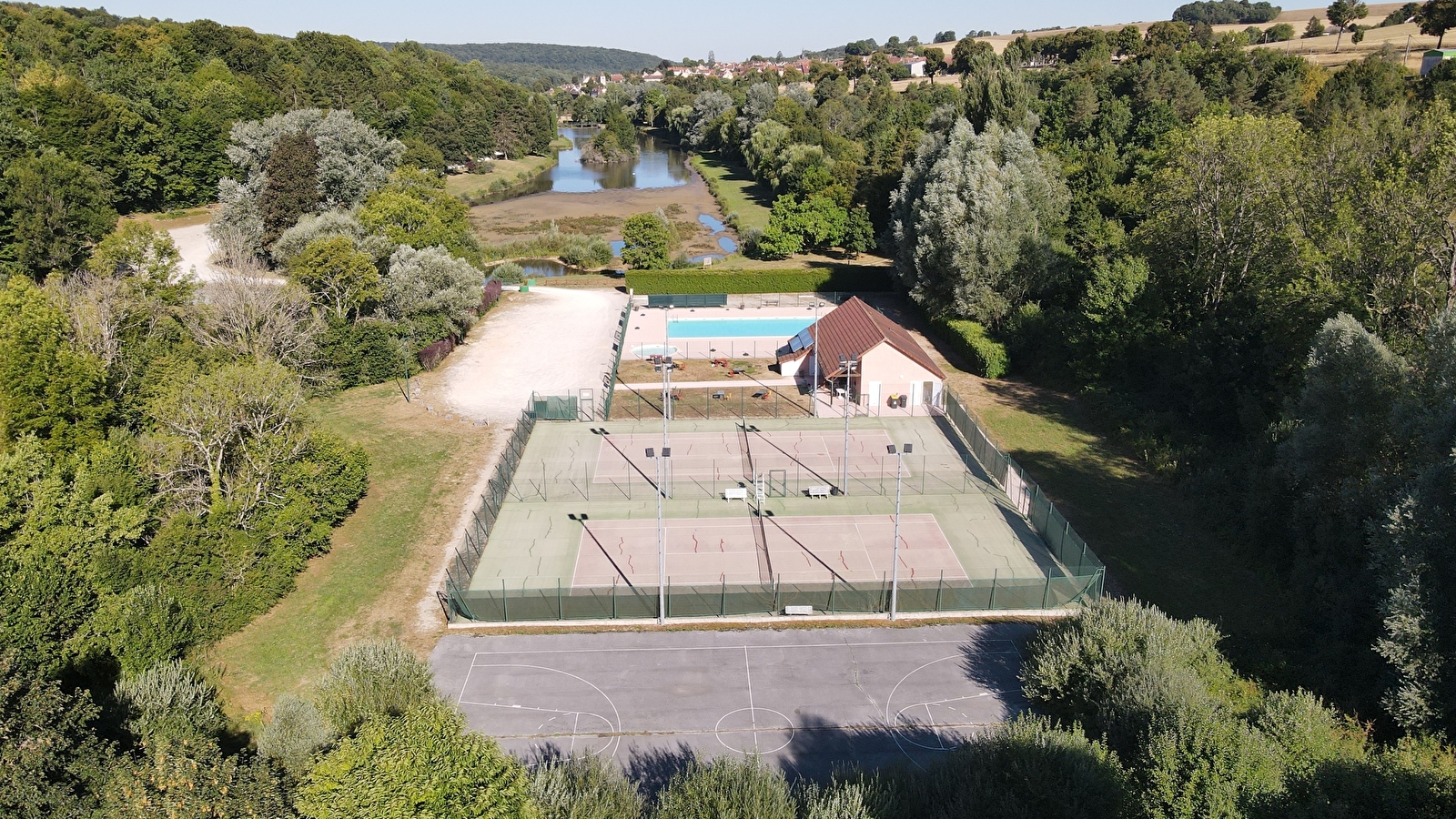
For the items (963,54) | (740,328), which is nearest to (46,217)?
(740,328)

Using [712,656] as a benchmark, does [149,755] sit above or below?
above

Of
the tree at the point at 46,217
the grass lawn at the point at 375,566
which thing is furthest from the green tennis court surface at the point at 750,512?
the tree at the point at 46,217

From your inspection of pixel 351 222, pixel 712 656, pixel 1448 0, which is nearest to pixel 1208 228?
pixel 712 656

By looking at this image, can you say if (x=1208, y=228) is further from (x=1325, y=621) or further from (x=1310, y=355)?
(x=1325, y=621)

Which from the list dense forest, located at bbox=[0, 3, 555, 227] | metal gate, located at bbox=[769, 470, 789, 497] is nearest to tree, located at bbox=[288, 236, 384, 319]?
dense forest, located at bbox=[0, 3, 555, 227]

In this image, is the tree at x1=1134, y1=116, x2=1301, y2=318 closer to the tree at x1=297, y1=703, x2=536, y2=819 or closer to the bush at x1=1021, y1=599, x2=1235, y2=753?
the bush at x1=1021, y1=599, x2=1235, y2=753
